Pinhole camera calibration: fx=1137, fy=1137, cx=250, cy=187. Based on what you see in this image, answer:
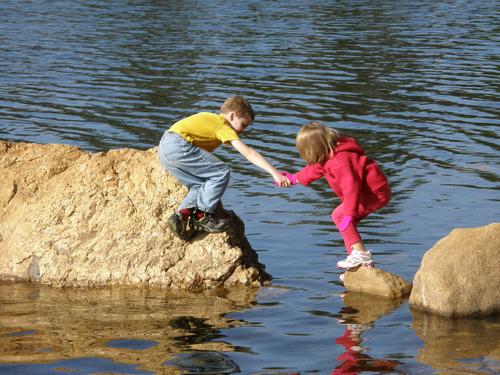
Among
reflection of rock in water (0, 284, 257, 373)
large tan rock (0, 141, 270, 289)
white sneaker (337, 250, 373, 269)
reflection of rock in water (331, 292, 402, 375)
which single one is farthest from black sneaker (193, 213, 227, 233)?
reflection of rock in water (331, 292, 402, 375)

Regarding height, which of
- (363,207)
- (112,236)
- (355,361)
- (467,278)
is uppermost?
(363,207)

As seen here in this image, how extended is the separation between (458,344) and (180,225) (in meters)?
2.31

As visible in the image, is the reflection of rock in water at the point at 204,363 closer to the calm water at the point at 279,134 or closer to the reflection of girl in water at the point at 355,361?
the calm water at the point at 279,134

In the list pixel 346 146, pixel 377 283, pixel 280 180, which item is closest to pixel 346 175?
pixel 346 146

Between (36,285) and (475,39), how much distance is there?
16344 millimetres

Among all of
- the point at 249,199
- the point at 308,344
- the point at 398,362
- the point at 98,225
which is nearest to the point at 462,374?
the point at 398,362

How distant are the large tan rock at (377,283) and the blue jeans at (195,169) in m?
1.17

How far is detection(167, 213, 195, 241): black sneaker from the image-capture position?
27.5 ft

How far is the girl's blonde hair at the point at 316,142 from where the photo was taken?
8102 mm

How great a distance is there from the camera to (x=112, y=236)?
8.63 m

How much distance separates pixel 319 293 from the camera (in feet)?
28.0

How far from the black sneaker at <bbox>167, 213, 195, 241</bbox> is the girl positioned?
818 mm

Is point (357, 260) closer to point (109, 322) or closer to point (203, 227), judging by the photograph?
point (203, 227)

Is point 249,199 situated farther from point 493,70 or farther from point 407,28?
point 407,28
